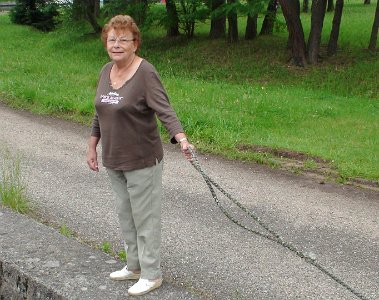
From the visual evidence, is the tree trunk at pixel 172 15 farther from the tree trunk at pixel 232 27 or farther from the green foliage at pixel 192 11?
the tree trunk at pixel 232 27

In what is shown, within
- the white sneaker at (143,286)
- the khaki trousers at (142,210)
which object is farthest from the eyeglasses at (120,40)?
the white sneaker at (143,286)

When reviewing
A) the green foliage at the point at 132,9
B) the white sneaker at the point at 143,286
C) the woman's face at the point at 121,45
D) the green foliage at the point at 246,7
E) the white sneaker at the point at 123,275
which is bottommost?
the green foliage at the point at 132,9

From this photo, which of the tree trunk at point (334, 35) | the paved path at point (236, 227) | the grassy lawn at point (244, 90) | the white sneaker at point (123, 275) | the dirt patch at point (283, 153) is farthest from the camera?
the tree trunk at point (334, 35)

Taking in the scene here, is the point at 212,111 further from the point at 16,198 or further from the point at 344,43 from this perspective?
the point at 344,43

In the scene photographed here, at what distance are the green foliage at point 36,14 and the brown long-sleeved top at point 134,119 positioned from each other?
A: 2666 centimetres

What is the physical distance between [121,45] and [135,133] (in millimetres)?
522

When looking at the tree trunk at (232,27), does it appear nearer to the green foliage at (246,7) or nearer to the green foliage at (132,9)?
the green foliage at (246,7)

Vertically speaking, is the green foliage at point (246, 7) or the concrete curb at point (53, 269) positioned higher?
the green foliage at point (246, 7)

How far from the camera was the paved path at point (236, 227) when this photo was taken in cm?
476

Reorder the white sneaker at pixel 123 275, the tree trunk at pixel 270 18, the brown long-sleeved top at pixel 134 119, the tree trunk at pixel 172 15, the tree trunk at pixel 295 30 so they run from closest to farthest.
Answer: the brown long-sleeved top at pixel 134 119
the white sneaker at pixel 123 275
the tree trunk at pixel 295 30
the tree trunk at pixel 270 18
the tree trunk at pixel 172 15

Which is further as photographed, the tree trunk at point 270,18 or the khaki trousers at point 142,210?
the tree trunk at point 270,18

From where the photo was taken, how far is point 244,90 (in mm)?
14016

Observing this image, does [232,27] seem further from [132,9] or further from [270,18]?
[132,9]

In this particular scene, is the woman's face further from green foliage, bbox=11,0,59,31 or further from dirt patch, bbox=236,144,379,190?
green foliage, bbox=11,0,59,31
